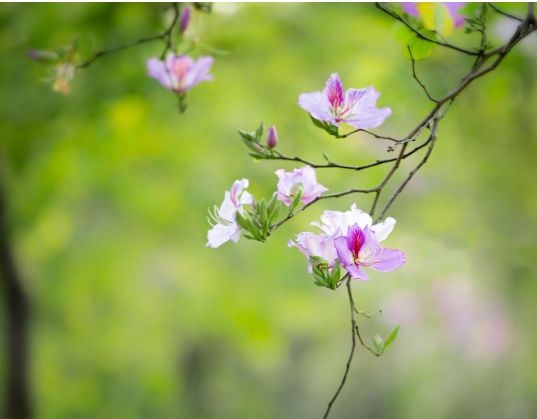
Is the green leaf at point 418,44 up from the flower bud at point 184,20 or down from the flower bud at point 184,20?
up

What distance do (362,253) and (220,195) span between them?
7.84 ft

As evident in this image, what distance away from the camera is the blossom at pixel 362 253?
2.31 feet

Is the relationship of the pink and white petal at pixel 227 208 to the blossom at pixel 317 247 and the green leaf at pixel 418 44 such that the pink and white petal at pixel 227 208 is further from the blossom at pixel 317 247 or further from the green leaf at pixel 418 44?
the green leaf at pixel 418 44

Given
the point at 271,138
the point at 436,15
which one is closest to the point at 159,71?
the point at 271,138

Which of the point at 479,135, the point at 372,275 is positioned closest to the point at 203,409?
the point at 372,275

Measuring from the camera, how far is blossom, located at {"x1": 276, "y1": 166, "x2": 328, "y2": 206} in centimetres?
82

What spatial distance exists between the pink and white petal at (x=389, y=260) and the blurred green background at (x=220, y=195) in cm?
58

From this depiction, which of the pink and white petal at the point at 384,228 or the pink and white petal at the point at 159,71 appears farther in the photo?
the pink and white petal at the point at 159,71

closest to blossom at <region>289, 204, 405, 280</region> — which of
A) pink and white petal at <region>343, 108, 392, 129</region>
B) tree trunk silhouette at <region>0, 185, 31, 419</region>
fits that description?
pink and white petal at <region>343, 108, 392, 129</region>

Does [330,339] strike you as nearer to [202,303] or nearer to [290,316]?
[290,316]

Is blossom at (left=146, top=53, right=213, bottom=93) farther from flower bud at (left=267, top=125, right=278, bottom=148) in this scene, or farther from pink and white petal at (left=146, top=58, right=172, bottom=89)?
flower bud at (left=267, top=125, right=278, bottom=148)

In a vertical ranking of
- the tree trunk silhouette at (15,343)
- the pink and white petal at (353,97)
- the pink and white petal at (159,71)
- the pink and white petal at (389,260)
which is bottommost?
the tree trunk silhouette at (15,343)

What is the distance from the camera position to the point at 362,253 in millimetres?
720

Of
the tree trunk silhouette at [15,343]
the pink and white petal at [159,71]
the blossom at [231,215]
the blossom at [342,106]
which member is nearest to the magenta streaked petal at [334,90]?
the blossom at [342,106]
